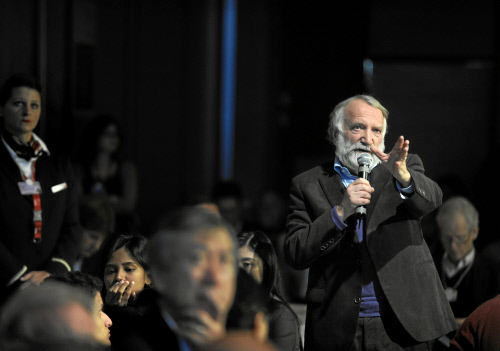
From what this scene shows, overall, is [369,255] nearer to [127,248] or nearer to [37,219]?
[127,248]

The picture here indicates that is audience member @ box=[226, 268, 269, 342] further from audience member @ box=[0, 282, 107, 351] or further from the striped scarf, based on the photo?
the striped scarf

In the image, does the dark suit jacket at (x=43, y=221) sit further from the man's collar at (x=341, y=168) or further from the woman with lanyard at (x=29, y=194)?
the man's collar at (x=341, y=168)

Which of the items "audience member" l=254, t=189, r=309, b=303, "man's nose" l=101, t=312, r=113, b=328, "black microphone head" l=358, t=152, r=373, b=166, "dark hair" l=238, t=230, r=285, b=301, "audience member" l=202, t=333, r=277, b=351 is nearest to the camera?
"audience member" l=202, t=333, r=277, b=351

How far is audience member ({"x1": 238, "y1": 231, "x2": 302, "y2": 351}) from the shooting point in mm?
2971

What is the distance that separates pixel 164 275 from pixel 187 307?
0.09 meters

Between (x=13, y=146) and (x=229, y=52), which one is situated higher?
(x=229, y=52)

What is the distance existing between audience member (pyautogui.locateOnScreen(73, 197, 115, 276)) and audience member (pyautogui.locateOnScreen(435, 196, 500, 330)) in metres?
2.07

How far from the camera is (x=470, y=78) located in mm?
7879

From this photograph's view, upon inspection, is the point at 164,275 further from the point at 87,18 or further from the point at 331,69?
the point at 331,69

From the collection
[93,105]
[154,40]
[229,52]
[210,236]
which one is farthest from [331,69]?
[210,236]

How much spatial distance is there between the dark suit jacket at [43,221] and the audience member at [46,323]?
2063 mm

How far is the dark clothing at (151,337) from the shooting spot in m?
1.74

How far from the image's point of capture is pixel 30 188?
3.71 m

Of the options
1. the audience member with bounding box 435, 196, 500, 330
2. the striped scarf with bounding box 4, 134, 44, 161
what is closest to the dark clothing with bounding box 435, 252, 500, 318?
the audience member with bounding box 435, 196, 500, 330
